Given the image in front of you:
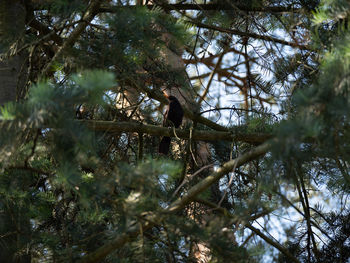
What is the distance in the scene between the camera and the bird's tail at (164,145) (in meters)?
3.30

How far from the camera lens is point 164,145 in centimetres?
332

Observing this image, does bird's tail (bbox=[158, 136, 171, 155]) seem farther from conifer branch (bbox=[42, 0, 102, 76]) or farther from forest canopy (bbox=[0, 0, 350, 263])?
conifer branch (bbox=[42, 0, 102, 76])

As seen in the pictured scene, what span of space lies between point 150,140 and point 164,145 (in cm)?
22

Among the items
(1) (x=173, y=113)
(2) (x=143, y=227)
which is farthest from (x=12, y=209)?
(1) (x=173, y=113)

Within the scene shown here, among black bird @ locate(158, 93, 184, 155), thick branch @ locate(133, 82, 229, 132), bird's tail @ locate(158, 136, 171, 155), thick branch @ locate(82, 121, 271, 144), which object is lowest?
thick branch @ locate(82, 121, 271, 144)

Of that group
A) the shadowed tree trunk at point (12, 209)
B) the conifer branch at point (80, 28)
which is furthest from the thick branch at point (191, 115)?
the shadowed tree trunk at point (12, 209)

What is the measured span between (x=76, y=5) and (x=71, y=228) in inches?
49.3

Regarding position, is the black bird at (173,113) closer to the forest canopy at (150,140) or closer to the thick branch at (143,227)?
the forest canopy at (150,140)

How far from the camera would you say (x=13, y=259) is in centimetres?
234

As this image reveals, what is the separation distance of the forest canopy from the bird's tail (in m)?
0.01

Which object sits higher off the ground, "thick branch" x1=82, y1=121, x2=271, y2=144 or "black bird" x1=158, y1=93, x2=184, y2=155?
"black bird" x1=158, y1=93, x2=184, y2=155

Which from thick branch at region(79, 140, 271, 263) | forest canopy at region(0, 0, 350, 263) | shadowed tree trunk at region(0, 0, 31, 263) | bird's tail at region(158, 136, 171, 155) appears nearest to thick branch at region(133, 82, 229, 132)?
forest canopy at region(0, 0, 350, 263)

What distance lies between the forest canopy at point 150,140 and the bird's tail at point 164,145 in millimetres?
14

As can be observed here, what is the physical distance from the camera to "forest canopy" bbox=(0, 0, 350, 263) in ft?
4.66
